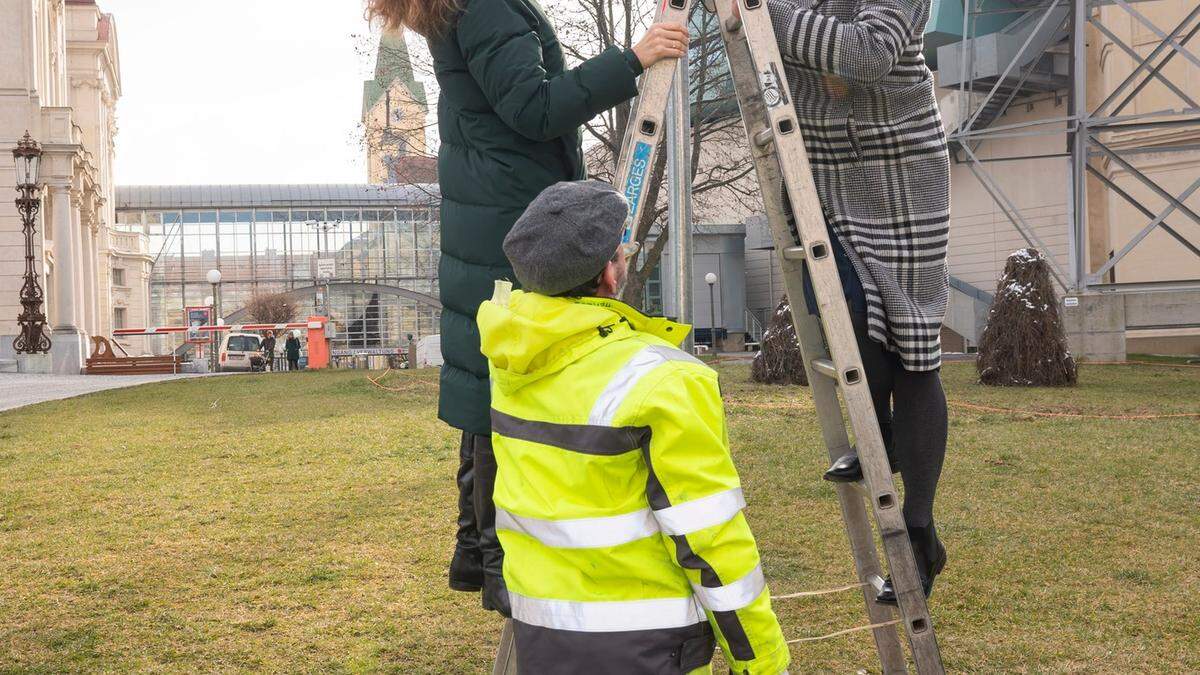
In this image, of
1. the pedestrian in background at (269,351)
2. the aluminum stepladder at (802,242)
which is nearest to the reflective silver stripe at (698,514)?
the aluminum stepladder at (802,242)

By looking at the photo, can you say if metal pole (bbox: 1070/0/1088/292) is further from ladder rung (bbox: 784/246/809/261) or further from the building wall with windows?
the building wall with windows

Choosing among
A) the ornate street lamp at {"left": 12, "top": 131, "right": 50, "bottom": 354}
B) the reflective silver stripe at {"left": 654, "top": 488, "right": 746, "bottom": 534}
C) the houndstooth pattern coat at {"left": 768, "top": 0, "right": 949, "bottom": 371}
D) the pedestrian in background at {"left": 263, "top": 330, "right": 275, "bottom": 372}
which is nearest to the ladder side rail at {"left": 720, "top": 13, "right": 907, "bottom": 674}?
the houndstooth pattern coat at {"left": 768, "top": 0, "right": 949, "bottom": 371}

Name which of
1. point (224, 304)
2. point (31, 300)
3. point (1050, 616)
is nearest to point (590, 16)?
point (31, 300)

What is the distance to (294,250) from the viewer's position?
57.8 meters

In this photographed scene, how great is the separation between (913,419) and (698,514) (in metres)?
0.75

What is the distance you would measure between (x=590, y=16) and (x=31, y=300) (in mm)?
15738

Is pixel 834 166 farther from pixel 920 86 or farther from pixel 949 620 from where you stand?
pixel 949 620

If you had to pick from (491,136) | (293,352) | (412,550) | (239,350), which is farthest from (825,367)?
(239,350)

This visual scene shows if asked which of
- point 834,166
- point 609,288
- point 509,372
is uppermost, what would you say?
point 834,166

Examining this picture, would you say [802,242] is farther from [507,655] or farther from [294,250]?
[294,250]

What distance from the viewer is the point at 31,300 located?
2603 centimetres

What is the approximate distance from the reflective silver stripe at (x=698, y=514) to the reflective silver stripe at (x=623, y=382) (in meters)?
0.18

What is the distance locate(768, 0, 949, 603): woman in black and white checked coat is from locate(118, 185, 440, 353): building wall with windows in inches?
2180

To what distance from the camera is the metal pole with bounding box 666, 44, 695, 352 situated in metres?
2.32
